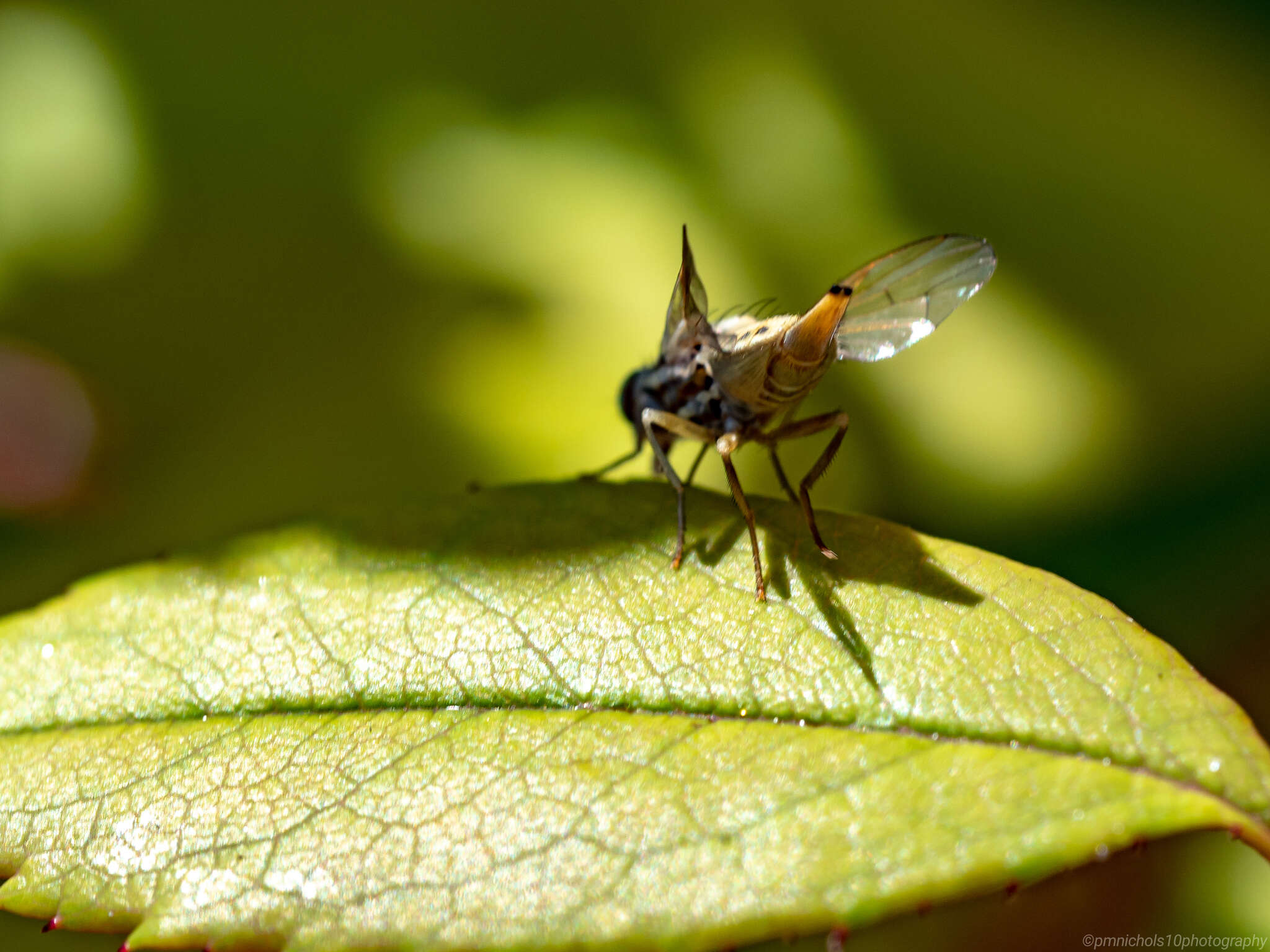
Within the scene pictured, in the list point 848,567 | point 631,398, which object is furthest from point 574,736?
point 631,398

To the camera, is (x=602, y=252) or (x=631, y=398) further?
(x=602, y=252)

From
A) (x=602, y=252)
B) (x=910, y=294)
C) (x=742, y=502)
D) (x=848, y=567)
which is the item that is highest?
(x=602, y=252)

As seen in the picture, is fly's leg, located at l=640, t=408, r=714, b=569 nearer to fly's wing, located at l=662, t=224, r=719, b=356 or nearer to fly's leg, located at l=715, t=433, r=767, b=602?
fly's leg, located at l=715, t=433, r=767, b=602

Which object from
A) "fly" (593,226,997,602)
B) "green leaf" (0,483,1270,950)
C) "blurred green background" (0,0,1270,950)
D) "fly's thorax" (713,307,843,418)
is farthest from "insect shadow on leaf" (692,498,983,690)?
"blurred green background" (0,0,1270,950)

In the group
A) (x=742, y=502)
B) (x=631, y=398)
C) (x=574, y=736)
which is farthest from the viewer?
(x=631, y=398)

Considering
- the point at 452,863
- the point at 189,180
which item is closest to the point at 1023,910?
the point at 452,863

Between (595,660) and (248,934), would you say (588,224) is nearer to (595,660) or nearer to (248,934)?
(595,660)

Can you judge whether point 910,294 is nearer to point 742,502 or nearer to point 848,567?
point 742,502
